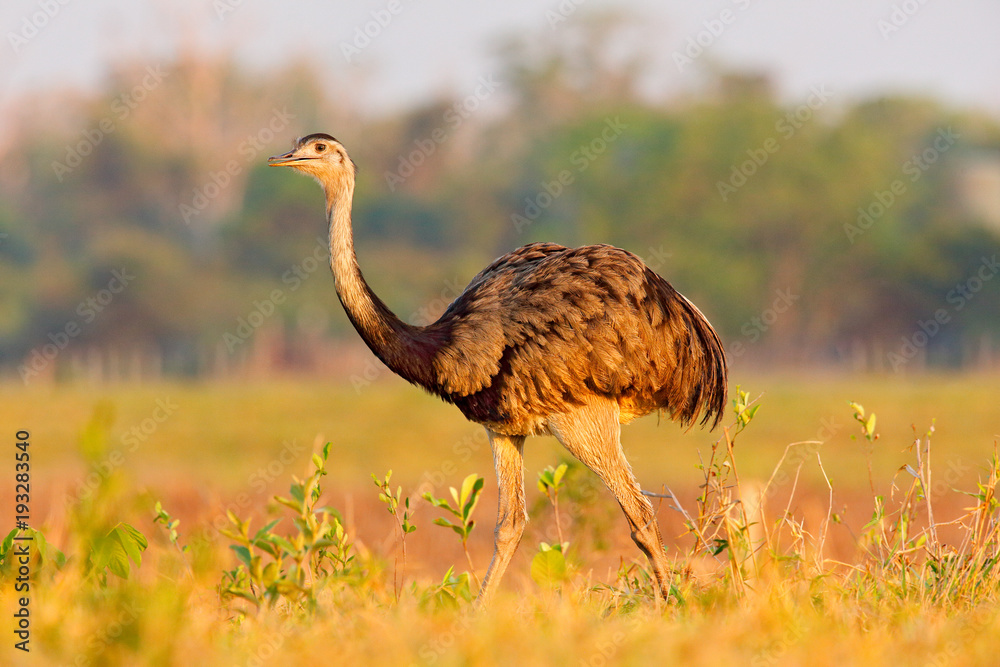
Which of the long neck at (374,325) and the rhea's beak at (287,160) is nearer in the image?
the long neck at (374,325)

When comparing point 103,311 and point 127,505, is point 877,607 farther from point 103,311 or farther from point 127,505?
point 103,311

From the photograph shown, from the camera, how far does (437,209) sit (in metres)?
55.4

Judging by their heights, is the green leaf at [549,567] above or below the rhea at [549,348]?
below

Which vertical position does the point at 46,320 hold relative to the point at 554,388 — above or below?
below

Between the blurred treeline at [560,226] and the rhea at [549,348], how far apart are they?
30497 millimetres

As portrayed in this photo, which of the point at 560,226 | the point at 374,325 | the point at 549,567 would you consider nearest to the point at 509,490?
the point at 374,325

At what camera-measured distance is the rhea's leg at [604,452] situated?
5875 mm

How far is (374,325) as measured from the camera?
19.3 ft

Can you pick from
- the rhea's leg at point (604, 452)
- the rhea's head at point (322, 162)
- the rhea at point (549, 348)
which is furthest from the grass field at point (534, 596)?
the rhea's head at point (322, 162)

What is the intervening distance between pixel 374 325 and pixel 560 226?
45.1 metres

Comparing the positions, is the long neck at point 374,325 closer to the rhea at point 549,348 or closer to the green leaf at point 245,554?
the rhea at point 549,348

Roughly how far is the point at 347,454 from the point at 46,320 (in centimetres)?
2516

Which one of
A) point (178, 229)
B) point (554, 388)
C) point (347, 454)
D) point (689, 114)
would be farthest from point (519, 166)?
point (554, 388)

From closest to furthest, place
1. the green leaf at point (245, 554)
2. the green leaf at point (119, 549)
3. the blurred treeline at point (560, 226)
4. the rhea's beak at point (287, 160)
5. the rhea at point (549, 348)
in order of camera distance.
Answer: the green leaf at point (245, 554), the green leaf at point (119, 549), the rhea at point (549, 348), the rhea's beak at point (287, 160), the blurred treeline at point (560, 226)
